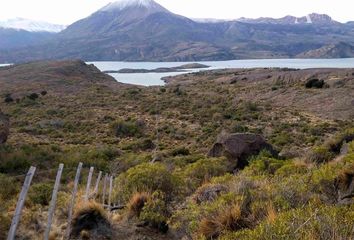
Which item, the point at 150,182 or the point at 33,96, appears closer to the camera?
the point at 150,182

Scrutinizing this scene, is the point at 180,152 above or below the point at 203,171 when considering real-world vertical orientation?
below

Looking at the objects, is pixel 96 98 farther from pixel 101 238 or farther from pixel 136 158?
pixel 101 238

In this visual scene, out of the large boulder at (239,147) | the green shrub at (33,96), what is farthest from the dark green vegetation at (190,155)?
the green shrub at (33,96)

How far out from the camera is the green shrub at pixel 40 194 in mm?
12560

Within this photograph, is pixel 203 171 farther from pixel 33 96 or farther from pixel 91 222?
pixel 33 96

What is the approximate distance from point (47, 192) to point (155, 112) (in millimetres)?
35200

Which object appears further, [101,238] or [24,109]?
[24,109]

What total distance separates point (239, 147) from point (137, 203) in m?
8.08

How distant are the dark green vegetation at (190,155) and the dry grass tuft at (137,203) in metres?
0.02

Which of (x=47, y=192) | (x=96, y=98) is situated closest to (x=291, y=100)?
(x=96, y=98)

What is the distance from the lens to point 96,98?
61.8 meters

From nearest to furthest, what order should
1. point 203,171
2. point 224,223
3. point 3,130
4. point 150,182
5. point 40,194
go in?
1. point 224,223
2. point 150,182
3. point 40,194
4. point 203,171
5. point 3,130

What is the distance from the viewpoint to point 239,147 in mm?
17984

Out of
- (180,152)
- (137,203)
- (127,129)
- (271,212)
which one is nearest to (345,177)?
(271,212)
